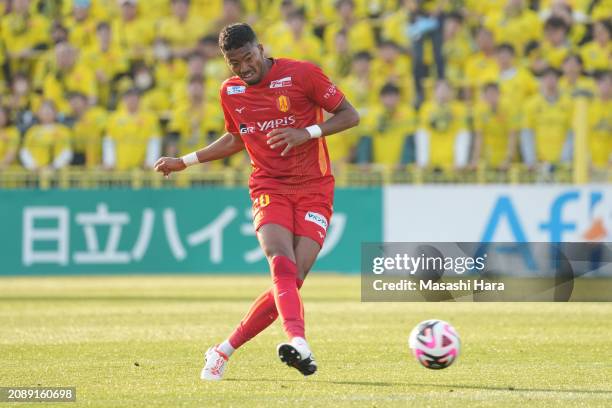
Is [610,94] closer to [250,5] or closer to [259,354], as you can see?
[250,5]

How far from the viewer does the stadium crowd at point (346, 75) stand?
1903cm

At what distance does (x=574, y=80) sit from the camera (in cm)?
1938

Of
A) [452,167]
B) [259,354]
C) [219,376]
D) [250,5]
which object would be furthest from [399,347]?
[250,5]

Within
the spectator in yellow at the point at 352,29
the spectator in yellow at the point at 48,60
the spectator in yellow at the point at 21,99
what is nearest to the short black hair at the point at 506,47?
the spectator in yellow at the point at 352,29

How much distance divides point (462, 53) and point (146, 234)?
5.82 meters

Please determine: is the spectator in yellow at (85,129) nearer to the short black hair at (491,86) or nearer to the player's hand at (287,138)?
the short black hair at (491,86)

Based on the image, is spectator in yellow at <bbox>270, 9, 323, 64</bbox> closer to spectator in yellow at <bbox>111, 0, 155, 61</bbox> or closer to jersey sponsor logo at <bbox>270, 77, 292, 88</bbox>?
spectator in yellow at <bbox>111, 0, 155, 61</bbox>

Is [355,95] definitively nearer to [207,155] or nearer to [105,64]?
[105,64]

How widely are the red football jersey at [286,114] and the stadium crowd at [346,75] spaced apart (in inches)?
425

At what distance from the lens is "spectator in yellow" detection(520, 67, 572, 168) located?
18.7 metres

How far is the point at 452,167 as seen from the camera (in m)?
18.9

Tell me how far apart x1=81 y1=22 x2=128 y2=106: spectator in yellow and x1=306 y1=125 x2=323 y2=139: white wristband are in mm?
13702

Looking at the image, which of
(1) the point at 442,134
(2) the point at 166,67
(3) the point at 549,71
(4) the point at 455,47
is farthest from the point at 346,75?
(3) the point at 549,71

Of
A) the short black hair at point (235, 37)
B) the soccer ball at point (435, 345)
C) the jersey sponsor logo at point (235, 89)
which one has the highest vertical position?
the short black hair at point (235, 37)
